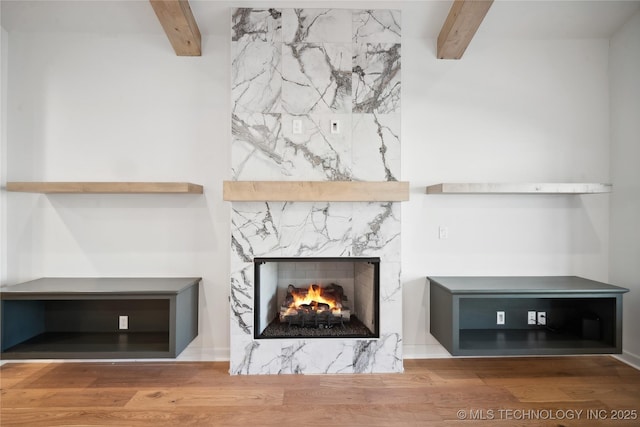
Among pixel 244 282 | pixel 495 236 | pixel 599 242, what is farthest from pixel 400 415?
pixel 599 242

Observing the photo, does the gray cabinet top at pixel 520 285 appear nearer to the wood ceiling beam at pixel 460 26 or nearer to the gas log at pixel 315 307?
the gas log at pixel 315 307

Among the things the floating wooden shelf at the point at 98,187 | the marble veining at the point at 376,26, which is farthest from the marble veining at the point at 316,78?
the floating wooden shelf at the point at 98,187

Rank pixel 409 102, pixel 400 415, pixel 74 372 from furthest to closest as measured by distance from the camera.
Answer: pixel 409 102
pixel 74 372
pixel 400 415

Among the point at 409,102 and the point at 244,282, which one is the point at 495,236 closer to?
the point at 409,102

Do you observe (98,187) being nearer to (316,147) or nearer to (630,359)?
(316,147)

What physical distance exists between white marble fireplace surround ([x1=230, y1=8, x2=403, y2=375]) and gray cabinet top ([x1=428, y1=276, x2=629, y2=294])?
1.46ft

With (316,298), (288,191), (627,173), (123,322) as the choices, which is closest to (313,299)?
(316,298)

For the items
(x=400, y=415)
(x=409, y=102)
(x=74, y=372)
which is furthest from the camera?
(x=409, y=102)

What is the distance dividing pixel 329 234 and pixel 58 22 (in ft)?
8.87

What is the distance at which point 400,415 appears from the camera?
1.97 meters

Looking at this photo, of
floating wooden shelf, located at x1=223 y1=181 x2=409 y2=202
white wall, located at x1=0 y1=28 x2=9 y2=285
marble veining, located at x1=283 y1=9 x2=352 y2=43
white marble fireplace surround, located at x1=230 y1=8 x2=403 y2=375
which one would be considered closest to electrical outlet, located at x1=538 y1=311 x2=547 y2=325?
white marble fireplace surround, located at x1=230 y1=8 x2=403 y2=375

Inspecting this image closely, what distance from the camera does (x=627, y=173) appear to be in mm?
2688

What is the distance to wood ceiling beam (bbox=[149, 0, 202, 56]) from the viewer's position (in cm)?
230

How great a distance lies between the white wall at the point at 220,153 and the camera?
2711 mm
